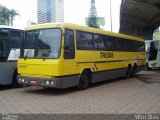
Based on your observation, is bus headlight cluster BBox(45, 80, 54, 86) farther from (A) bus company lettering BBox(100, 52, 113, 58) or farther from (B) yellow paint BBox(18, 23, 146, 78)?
(A) bus company lettering BBox(100, 52, 113, 58)

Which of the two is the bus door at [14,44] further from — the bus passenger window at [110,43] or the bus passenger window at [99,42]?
the bus passenger window at [110,43]

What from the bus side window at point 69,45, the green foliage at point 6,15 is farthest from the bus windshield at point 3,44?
the green foliage at point 6,15

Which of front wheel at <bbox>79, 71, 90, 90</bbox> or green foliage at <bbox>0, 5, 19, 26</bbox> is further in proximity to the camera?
green foliage at <bbox>0, 5, 19, 26</bbox>

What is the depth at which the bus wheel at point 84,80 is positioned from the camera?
14413 millimetres

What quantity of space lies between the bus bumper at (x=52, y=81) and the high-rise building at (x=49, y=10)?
32.0 m

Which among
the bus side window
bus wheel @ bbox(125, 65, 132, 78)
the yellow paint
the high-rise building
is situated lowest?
bus wheel @ bbox(125, 65, 132, 78)

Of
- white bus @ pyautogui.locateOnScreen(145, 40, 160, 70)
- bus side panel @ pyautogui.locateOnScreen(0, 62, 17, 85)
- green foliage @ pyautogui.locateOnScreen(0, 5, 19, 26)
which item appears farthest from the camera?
green foliage @ pyautogui.locateOnScreen(0, 5, 19, 26)

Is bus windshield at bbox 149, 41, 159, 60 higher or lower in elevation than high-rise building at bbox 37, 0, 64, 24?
lower

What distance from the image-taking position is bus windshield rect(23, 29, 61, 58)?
42.1 feet

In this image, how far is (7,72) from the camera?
14648mm

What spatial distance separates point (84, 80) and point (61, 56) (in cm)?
240

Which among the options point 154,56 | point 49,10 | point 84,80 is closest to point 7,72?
point 84,80

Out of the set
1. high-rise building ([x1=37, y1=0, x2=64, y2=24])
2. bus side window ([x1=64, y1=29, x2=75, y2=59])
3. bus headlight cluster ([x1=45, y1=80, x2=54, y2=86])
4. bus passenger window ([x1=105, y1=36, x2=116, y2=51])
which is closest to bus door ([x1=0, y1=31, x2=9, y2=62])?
bus headlight cluster ([x1=45, y1=80, x2=54, y2=86])

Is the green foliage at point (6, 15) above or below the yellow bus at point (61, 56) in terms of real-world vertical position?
above
